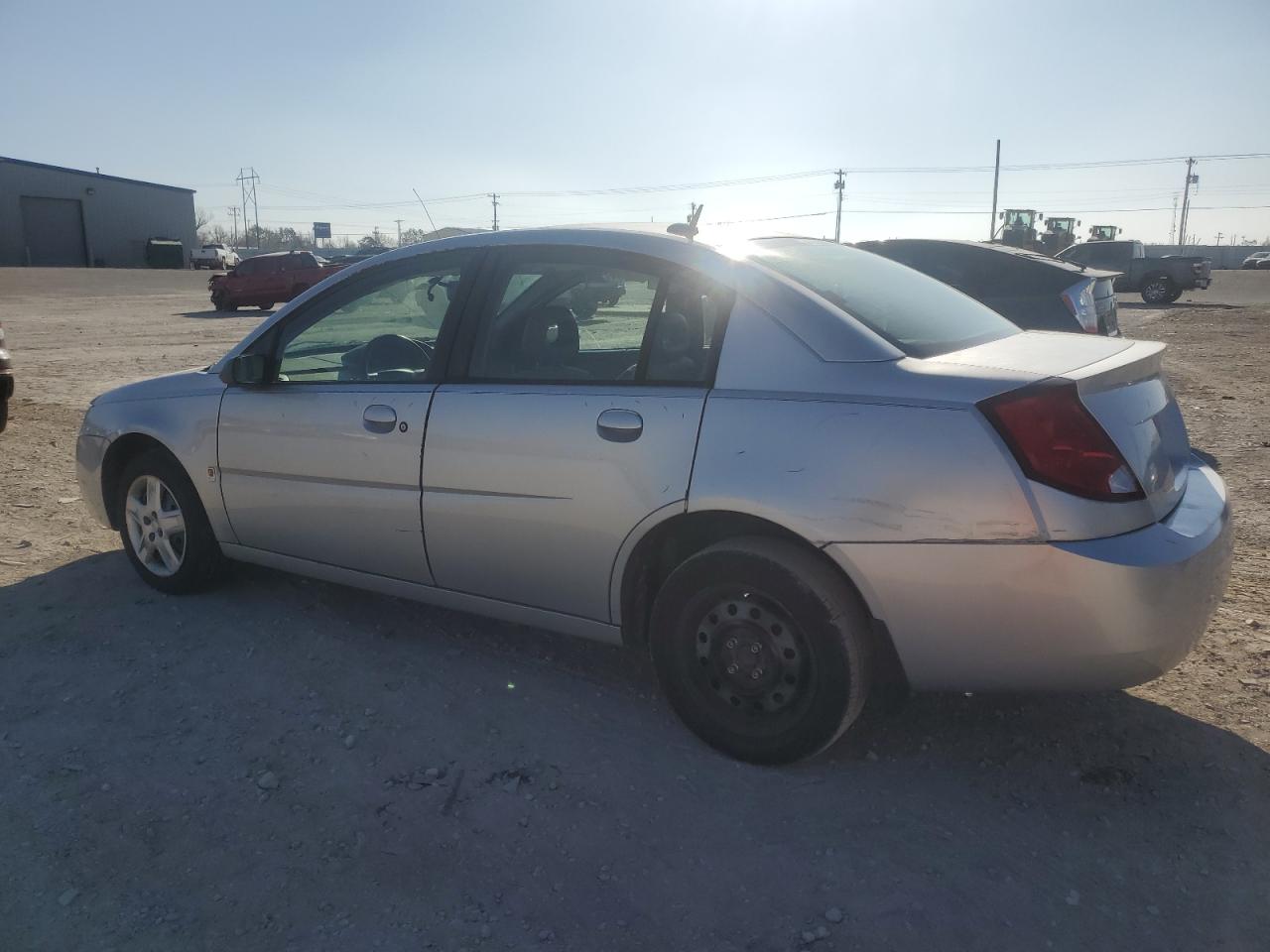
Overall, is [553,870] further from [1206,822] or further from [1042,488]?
[1206,822]

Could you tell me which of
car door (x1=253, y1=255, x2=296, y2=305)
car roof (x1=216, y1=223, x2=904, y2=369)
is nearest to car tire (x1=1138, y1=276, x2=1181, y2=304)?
car door (x1=253, y1=255, x2=296, y2=305)

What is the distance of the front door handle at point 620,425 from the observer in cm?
315

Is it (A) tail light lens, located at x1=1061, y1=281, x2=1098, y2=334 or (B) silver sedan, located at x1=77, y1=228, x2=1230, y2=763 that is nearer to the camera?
(B) silver sedan, located at x1=77, y1=228, x2=1230, y2=763

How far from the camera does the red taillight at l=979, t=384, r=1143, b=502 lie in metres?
2.62

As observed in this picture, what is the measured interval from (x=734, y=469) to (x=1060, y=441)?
90cm

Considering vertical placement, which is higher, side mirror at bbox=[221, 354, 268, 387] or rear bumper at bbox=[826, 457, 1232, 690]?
side mirror at bbox=[221, 354, 268, 387]

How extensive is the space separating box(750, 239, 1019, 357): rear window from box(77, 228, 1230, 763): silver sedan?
20 mm

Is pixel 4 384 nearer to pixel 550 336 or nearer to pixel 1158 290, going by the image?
pixel 550 336

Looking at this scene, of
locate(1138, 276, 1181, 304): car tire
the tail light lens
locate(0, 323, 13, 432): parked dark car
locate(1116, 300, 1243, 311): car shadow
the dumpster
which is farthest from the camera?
the dumpster

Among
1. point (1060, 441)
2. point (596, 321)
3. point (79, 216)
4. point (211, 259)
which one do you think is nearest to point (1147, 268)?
point (596, 321)

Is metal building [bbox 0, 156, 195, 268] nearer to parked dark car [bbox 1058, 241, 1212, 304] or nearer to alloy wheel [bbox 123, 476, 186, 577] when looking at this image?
parked dark car [bbox 1058, 241, 1212, 304]

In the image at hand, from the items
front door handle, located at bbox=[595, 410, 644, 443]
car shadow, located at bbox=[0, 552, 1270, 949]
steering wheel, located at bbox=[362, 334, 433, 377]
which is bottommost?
car shadow, located at bbox=[0, 552, 1270, 949]

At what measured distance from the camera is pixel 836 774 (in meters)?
3.06

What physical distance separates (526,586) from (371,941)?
1380 millimetres
